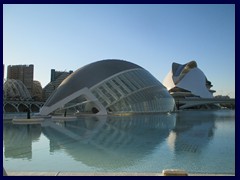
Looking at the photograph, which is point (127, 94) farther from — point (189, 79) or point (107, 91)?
point (189, 79)

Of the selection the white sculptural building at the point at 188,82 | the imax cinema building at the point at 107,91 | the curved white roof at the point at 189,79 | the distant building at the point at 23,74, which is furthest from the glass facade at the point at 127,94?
the distant building at the point at 23,74

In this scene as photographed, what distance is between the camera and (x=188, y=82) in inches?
3841

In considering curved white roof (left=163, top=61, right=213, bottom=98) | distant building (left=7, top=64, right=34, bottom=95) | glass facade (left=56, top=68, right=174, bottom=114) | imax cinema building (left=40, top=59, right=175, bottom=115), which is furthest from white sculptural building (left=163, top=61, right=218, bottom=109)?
imax cinema building (left=40, top=59, right=175, bottom=115)

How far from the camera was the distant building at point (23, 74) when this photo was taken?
112125mm

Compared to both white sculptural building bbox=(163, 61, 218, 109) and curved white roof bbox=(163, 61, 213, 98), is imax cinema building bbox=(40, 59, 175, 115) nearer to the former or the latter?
white sculptural building bbox=(163, 61, 218, 109)

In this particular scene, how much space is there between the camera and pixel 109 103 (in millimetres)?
35188

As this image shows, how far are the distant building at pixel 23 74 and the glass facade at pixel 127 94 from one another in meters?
77.0

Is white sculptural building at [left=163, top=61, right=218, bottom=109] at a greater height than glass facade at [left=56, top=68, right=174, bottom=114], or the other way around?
white sculptural building at [left=163, top=61, right=218, bottom=109]

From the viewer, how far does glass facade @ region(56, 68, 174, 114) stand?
35469mm

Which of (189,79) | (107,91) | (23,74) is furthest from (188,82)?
(107,91)

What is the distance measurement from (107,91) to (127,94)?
2498 mm
